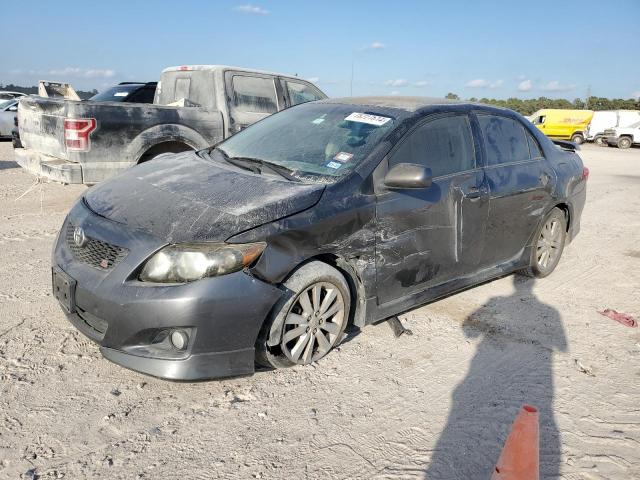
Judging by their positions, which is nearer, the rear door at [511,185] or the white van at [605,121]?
the rear door at [511,185]

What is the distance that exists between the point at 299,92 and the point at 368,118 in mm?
4526

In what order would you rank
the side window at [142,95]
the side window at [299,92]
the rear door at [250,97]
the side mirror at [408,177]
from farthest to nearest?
1. the side window at [142,95]
2. the side window at [299,92]
3. the rear door at [250,97]
4. the side mirror at [408,177]

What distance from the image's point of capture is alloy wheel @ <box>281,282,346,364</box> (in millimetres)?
3195

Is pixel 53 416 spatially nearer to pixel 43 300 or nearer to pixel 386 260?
pixel 43 300

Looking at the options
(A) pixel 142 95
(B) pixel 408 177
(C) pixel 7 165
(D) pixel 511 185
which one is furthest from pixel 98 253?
(C) pixel 7 165

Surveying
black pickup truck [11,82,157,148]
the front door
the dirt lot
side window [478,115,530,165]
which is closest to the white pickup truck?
black pickup truck [11,82,157,148]

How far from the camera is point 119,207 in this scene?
10.6 ft

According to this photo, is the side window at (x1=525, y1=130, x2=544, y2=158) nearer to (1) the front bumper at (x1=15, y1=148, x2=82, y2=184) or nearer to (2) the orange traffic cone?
(2) the orange traffic cone

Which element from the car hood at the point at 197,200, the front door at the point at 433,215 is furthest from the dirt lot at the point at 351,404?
the car hood at the point at 197,200

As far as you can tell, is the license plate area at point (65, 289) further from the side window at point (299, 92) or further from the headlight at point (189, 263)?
the side window at point (299, 92)

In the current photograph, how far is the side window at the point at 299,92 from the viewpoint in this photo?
8141 mm

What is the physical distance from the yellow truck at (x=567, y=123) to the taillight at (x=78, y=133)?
105ft

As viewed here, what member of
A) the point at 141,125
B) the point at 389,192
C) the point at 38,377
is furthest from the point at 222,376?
the point at 141,125

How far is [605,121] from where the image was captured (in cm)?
3300
